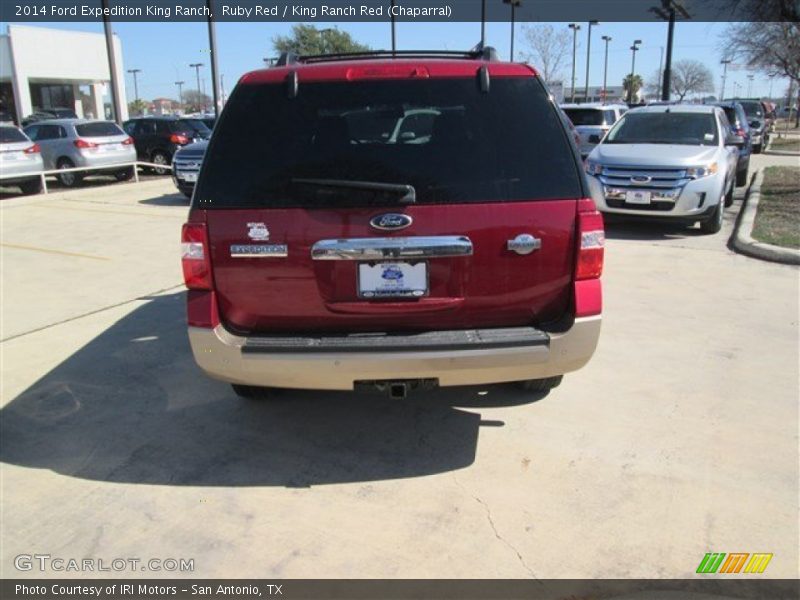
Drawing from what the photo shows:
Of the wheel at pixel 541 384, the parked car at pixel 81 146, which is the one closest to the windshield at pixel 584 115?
the parked car at pixel 81 146

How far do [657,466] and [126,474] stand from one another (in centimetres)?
278

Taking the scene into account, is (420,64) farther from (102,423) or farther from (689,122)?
(689,122)

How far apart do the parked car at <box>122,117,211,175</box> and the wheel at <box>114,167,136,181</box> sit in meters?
1.59

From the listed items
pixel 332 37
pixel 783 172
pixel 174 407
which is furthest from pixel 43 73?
pixel 174 407

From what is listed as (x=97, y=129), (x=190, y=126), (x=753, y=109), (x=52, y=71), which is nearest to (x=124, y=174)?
(x=97, y=129)

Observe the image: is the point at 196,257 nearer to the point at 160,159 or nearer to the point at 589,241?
the point at 589,241

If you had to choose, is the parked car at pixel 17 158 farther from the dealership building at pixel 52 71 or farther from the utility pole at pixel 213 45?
the dealership building at pixel 52 71

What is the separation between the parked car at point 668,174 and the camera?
356 inches

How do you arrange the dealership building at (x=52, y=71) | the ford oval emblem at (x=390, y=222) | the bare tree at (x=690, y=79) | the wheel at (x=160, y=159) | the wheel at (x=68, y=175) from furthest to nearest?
the bare tree at (x=690, y=79)
the dealership building at (x=52, y=71)
the wheel at (x=160, y=159)
the wheel at (x=68, y=175)
the ford oval emblem at (x=390, y=222)

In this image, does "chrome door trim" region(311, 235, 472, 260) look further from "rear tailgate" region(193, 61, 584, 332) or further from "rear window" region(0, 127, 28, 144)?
"rear window" region(0, 127, 28, 144)

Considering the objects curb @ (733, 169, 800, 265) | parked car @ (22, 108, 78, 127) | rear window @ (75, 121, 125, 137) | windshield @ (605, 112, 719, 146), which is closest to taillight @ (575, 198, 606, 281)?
curb @ (733, 169, 800, 265)

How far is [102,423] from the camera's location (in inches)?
161

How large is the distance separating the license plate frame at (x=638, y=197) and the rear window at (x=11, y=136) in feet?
42.9

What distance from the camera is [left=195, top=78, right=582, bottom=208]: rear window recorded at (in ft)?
10.1
